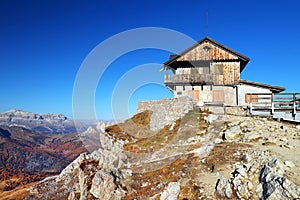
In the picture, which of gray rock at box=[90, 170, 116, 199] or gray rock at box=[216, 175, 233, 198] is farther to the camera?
gray rock at box=[90, 170, 116, 199]

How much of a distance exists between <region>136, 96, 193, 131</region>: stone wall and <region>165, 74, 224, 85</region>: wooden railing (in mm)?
6515

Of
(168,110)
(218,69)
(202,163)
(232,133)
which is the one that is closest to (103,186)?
(202,163)

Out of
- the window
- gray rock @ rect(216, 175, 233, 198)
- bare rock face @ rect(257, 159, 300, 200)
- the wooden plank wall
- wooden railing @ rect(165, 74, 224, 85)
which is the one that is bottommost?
gray rock @ rect(216, 175, 233, 198)

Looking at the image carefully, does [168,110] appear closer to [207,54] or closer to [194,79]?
[194,79]

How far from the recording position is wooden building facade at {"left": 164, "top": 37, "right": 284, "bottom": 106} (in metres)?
Result: 29.7

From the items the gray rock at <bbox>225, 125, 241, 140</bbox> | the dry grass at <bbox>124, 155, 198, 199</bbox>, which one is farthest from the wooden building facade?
the dry grass at <bbox>124, 155, 198, 199</bbox>

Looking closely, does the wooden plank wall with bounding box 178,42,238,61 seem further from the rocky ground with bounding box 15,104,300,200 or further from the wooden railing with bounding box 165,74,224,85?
the rocky ground with bounding box 15,104,300,200

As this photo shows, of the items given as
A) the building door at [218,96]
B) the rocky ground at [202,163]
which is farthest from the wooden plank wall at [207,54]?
the rocky ground at [202,163]

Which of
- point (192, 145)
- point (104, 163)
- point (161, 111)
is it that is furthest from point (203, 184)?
point (161, 111)

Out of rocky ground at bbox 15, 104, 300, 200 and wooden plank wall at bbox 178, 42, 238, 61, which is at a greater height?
wooden plank wall at bbox 178, 42, 238, 61

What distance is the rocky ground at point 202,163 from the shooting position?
7.95m

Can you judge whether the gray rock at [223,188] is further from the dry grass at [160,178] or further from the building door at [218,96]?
the building door at [218,96]

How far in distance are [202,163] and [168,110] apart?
1162cm

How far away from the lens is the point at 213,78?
29.8 metres
